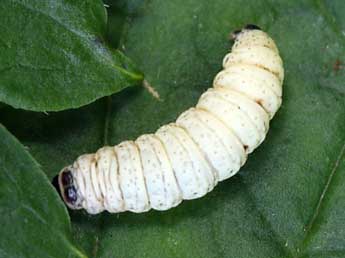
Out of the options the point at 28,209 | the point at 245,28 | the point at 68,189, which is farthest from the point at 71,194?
the point at 245,28

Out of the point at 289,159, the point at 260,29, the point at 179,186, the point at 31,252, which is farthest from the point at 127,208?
the point at 260,29

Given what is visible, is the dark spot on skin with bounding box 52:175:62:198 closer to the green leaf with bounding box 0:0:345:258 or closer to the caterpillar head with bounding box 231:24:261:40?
the green leaf with bounding box 0:0:345:258

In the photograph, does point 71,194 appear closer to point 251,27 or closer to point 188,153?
point 188,153

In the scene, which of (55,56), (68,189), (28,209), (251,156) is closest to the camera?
(28,209)

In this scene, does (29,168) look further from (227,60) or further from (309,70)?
(309,70)

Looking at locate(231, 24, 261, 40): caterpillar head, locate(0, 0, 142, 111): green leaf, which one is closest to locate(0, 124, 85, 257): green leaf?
locate(0, 0, 142, 111): green leaf

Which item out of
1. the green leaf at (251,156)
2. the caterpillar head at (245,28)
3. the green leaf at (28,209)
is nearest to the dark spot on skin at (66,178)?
the green leaf at (251,156)

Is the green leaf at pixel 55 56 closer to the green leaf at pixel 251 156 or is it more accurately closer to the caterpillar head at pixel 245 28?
the green leaf at pixel 251 156
